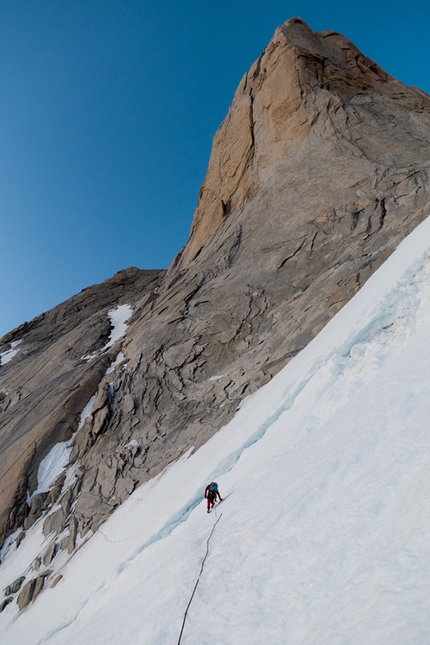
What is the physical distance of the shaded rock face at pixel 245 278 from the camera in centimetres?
1723

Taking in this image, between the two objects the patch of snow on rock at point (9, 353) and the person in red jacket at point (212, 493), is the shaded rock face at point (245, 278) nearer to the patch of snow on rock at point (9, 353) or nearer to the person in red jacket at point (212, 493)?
the patch of snow on rock at point (9, 353)

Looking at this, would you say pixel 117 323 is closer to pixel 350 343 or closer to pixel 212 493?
pixel 350 343

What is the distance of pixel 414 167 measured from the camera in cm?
2302

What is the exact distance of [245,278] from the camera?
23.7 metres

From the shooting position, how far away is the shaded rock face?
1723cm

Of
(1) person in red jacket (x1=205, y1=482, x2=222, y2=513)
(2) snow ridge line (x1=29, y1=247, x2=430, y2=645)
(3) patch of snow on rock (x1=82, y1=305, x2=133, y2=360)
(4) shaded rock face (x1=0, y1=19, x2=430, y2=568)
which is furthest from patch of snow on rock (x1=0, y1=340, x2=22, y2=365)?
(1) person in red jacket (x1=205, y1=482, x2=222, y2=513)

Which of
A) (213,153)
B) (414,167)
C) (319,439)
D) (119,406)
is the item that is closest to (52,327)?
(213,153)

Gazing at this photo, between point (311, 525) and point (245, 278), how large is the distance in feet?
66.7

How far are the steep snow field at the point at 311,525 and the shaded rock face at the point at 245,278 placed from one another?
202 inches

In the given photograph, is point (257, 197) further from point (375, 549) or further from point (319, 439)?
point (375, 549)

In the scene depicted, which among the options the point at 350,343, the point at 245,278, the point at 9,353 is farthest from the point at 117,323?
the point at 350,343

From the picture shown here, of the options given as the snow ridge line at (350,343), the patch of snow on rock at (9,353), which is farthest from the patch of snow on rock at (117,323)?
the snow ridge line at (350,343)

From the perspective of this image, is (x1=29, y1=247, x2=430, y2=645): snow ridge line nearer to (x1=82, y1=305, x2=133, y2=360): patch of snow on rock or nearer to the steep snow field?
the steep snow field

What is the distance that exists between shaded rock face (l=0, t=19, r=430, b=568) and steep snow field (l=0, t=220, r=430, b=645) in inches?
202
